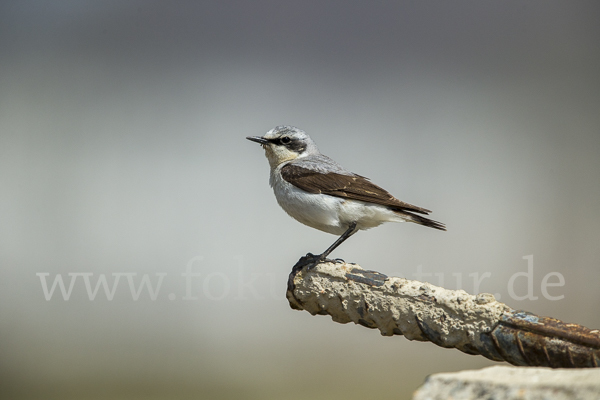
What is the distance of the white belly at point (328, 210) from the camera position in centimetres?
180

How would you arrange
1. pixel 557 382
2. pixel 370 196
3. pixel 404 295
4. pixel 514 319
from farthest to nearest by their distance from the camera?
pixel 370 196
pixel 404 295
pixel 514 319
pixel 557 382

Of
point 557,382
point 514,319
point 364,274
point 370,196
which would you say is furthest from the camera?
point 370,196

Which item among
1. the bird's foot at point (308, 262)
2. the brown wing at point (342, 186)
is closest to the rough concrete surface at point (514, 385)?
the bird's foot at point (308, 262)

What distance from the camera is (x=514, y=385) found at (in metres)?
0.81

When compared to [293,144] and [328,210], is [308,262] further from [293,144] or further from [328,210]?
[293,144]

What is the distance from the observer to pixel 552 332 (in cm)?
118

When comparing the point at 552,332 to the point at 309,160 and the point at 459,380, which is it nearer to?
the point at 459,380

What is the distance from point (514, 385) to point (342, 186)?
1.10m

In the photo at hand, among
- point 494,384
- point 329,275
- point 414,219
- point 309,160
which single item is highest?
point 309,160

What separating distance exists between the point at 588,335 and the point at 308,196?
37.9 inches

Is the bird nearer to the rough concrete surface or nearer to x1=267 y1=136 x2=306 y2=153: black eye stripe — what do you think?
x1=267 y1=136 x2=306 y2=153: black eye stripe

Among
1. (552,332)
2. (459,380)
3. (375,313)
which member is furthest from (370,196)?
(459,380)

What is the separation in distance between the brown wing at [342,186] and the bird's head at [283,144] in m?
0.15

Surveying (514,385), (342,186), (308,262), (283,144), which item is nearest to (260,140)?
(283,144)
